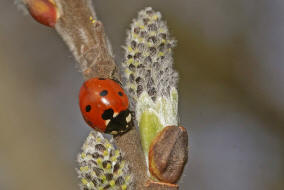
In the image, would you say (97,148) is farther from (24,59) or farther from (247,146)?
(247,146)

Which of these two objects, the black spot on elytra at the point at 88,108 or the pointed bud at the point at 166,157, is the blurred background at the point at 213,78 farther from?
the pointed bud at the point at 166,157

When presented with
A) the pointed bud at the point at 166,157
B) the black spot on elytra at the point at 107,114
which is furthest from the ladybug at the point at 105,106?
the pointed bud at the point at 166,157

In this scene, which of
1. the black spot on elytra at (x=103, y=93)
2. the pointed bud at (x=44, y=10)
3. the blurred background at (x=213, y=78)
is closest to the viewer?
the pointed bud at (x=44, y=10)

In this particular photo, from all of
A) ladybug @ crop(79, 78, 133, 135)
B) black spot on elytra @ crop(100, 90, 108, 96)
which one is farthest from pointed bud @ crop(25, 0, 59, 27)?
black spot on elytra @ crop(100, 90, 108, 96)

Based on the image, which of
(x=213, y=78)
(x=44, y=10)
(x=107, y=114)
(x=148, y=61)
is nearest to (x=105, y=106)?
(x=107, y=114)

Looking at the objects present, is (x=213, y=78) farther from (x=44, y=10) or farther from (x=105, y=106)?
(x=44, y=10)

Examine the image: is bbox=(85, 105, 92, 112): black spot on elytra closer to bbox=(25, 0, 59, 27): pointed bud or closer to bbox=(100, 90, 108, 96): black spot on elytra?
bbox=(100, 90, 108, 96): black spot on elytra
